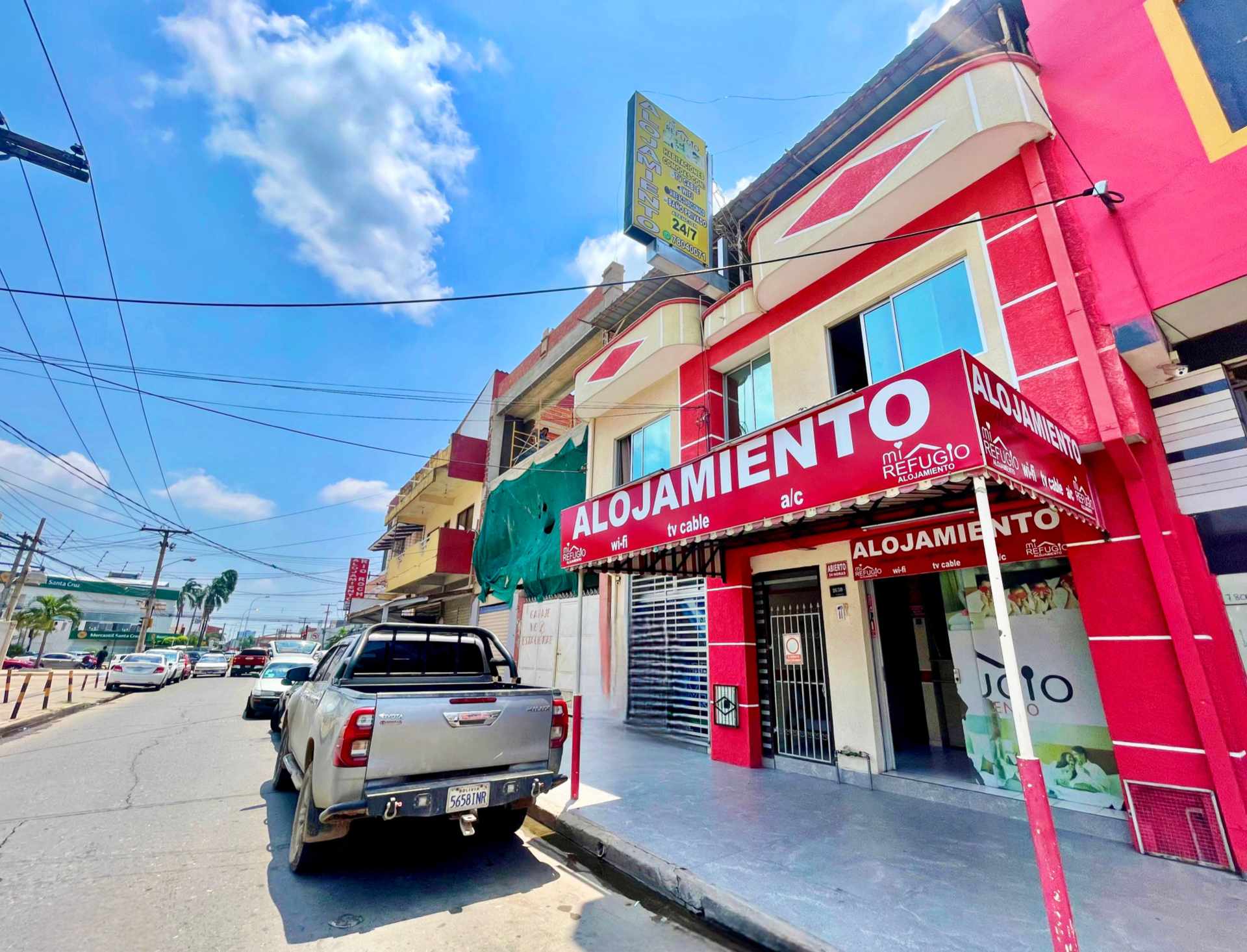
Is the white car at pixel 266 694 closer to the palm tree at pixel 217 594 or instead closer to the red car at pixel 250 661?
the red car at pixel 250 661

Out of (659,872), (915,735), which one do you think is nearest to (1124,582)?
(659,872)

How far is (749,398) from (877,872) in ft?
23.8

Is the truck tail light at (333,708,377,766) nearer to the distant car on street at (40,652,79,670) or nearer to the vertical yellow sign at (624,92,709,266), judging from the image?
the vertical yellow sign at (624,92,709,266)

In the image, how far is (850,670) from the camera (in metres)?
7.16

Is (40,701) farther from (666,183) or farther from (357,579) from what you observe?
(666,183)

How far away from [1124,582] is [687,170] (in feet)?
32.7

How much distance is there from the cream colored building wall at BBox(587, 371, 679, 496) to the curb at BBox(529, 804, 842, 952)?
6.70m

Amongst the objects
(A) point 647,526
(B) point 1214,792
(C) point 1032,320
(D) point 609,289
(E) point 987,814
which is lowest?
(E) point 987,814

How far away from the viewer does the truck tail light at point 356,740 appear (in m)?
3.76

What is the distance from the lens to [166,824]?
16.9 ft

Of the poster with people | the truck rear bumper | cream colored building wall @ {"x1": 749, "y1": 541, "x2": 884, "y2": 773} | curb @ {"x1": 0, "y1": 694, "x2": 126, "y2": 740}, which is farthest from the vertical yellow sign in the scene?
curb @ {"x1": 0, "y1": 694, "x2": 126, "y2": 740}

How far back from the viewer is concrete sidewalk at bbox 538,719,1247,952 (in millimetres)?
3354

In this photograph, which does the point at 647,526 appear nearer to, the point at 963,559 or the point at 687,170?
the point at 963,559

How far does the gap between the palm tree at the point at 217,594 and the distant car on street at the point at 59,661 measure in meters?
44.6
